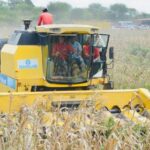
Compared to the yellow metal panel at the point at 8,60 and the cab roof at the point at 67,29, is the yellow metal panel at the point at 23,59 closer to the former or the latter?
the yellow metal panel at the point at 8,60

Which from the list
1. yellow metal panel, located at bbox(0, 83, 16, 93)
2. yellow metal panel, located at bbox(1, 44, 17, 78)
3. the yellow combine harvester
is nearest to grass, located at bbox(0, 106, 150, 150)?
the yellow combine harvester

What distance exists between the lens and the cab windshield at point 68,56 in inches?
326

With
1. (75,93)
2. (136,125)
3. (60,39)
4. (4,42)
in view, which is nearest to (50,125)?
(136,125)

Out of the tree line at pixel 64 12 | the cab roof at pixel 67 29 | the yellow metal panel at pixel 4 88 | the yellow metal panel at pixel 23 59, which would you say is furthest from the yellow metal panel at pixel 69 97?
the tree line at pixel 64 12

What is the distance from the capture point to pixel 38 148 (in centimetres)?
419

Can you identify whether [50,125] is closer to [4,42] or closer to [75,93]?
[75,93]

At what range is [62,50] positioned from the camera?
8.29 metres

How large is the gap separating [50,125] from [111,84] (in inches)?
169

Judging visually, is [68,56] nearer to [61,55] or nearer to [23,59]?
[61,55]

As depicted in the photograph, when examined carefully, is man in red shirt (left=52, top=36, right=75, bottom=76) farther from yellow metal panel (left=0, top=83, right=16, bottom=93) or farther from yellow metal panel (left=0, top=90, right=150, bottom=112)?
yellow metal panel (left=0, top=83, right=16, bottom=93)

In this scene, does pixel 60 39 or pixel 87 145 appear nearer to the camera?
pixel 87 145

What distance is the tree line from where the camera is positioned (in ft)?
68.2

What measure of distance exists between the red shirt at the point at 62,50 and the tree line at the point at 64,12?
10456 millimetres

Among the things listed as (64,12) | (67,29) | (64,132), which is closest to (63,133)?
(64,132)
